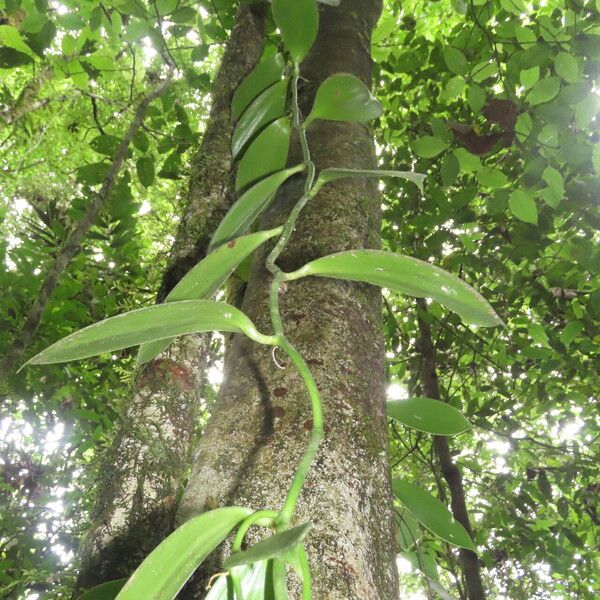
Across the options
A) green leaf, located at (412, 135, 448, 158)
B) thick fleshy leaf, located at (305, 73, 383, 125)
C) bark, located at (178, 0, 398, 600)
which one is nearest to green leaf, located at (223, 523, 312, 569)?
bark, located at (178, 0, 398, 600)

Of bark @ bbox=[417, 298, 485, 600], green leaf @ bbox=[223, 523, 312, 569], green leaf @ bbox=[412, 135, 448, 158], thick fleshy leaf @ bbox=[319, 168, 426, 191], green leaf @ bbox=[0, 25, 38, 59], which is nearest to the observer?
green leaf @ bbox=[223, 523, 312, 569]

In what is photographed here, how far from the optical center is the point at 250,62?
113 centimetres

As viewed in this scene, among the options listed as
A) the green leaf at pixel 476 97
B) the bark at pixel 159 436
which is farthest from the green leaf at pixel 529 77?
the bark at pixel 159 436

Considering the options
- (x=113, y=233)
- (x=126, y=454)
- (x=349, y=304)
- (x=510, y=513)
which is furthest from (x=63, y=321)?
(x=510, y=513)

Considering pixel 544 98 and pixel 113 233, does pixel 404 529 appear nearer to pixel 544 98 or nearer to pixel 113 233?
pixel 544 98

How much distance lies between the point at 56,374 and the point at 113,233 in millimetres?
495

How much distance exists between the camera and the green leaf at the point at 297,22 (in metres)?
0.61

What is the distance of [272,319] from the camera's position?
390 millimetres

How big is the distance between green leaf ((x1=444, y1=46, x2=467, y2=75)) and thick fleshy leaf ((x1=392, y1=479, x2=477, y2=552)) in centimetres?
110

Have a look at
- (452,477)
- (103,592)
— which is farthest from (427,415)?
(452,477)

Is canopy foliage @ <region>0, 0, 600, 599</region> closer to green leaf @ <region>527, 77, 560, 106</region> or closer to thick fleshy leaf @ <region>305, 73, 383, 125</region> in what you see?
green leaf @ <region>527, 77, 560, 106</region>

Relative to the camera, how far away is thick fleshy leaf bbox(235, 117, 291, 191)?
26.2 inches

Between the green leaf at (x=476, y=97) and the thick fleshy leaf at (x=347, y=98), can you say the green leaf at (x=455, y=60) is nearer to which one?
the green leaf at (x=476, y=97)

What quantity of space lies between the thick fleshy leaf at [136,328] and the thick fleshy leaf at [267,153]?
12.9 inches
